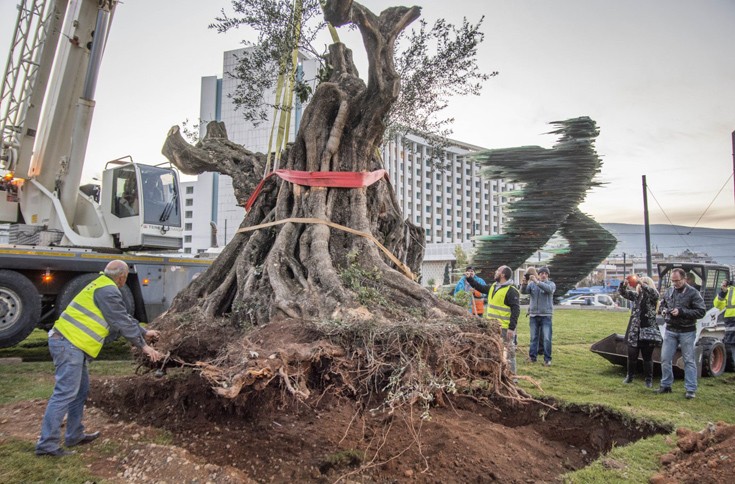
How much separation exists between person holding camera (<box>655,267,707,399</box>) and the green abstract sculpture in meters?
16.0

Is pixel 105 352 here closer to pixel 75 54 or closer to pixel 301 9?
pixel 75 54

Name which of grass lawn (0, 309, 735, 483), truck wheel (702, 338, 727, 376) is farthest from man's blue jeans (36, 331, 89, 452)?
truck wheel (702, 338, 727, 376)

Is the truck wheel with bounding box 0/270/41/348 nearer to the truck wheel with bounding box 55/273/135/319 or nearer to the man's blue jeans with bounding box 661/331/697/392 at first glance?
the truck wheel with bounding box 55/273/135/319

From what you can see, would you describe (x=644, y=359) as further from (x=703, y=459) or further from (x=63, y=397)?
(x=63, y=397)

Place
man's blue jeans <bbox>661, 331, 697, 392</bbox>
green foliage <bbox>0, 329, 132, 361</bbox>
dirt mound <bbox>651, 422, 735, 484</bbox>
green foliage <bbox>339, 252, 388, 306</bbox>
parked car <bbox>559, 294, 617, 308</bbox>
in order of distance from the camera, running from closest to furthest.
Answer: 1. dirt mound <bbox>651, 422, 735, 484</bbox>
2. green foliage <bbox>339, 252, 388, 306</bbox>
3. man's blue jeans <bbox>661, 331, 697, 392</bbox>
4. green foliage <bbox>0, 329, 132, 361</bbox>
5. parked car <bbox>559, 294, 617, 308</bbox>

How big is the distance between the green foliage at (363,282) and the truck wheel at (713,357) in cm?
670

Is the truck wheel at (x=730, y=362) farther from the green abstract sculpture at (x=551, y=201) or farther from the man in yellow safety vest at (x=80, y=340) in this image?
the green abstract sculpture at (x=551, y=201)

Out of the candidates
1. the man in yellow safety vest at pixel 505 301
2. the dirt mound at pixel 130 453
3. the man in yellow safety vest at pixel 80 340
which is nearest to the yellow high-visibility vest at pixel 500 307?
the man in yellow safety vest at pixel 505 301

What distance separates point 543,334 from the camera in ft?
31.4

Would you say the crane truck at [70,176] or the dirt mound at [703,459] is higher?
the crane truck at [70,176]

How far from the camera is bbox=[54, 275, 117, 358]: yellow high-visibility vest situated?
4.68 m

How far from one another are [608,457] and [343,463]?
2.43 m

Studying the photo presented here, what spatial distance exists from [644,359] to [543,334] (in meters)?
1.97

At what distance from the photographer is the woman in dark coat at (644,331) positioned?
7.79 meters
